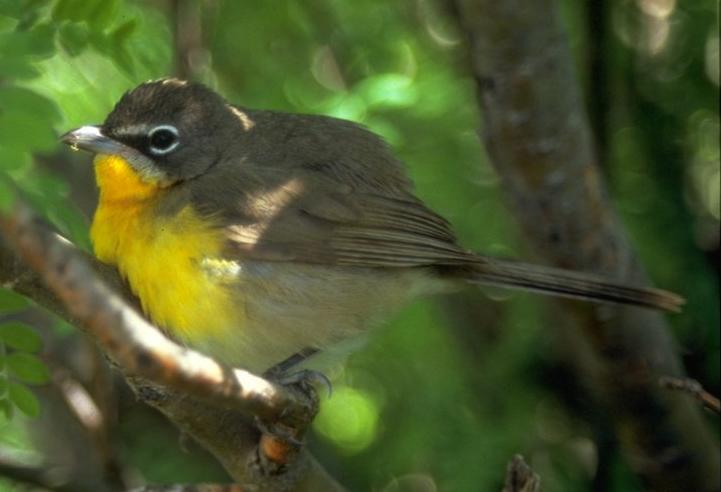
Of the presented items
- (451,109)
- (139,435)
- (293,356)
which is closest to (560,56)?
(451,109)

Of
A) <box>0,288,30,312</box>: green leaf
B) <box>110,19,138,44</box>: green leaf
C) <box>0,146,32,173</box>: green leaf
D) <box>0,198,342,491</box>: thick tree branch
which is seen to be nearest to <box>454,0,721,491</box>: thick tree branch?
<box>110,19,138,44</box>: green leaf

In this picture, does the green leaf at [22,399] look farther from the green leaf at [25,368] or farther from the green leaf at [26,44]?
the green leaf at [26,44]

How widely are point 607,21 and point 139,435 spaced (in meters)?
2.55

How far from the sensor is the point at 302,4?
15.5ft

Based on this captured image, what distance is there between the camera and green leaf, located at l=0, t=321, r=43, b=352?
306 cm

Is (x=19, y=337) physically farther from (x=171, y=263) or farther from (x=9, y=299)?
(x=171, y=263)

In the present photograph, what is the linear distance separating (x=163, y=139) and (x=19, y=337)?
3.74 ft

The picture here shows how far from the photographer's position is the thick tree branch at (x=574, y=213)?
3.65 metres

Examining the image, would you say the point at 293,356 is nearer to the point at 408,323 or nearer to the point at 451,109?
the point at 408,323

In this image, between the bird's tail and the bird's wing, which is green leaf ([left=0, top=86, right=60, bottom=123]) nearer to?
the bird's wing

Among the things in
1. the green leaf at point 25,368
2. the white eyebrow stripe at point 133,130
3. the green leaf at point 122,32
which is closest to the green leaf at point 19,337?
the green leaf at point 25,368

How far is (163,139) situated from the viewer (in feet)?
13.2

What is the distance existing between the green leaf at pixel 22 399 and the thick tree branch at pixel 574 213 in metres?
1.66

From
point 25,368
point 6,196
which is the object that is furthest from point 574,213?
point 6,196
